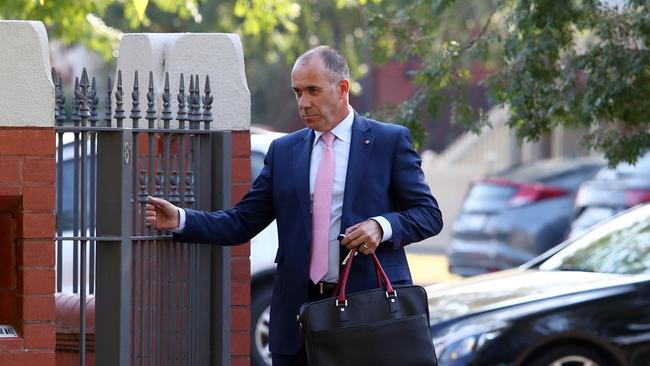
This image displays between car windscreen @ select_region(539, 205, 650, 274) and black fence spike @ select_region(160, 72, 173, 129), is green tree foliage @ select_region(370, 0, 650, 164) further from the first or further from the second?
black fence spike @ select_region(160, 72, 173, 129)

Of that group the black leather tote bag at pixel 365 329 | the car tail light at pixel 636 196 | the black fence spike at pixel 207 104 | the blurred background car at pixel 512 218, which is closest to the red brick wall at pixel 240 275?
the black fence spike at pixel 207 104

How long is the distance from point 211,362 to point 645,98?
11.5ft

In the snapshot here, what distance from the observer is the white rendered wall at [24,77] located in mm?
5512

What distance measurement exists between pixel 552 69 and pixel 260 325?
253cm

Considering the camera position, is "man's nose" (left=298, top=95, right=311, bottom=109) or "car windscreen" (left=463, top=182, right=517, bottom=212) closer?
"man's nose" (left=298, top=95, right=311, bottom=109)

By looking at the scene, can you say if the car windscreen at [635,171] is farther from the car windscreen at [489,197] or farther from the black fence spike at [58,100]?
the black fence spike at [58,100]

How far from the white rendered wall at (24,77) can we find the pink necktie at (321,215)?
1.06 m

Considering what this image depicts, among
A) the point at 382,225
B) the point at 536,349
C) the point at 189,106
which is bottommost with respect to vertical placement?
the point at 536,349

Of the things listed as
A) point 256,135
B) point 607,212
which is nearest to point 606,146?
point 256,135

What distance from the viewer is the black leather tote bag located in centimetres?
500

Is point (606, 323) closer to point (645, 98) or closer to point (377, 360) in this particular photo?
point (645, 98)

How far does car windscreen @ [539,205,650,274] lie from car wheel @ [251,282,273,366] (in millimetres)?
1825

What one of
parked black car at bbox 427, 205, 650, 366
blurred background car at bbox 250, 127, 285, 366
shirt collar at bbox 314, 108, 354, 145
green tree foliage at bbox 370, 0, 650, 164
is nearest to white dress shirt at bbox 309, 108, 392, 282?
shirt collar at bbox 314, 108, 354, 145

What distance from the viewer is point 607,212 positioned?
14180mm
